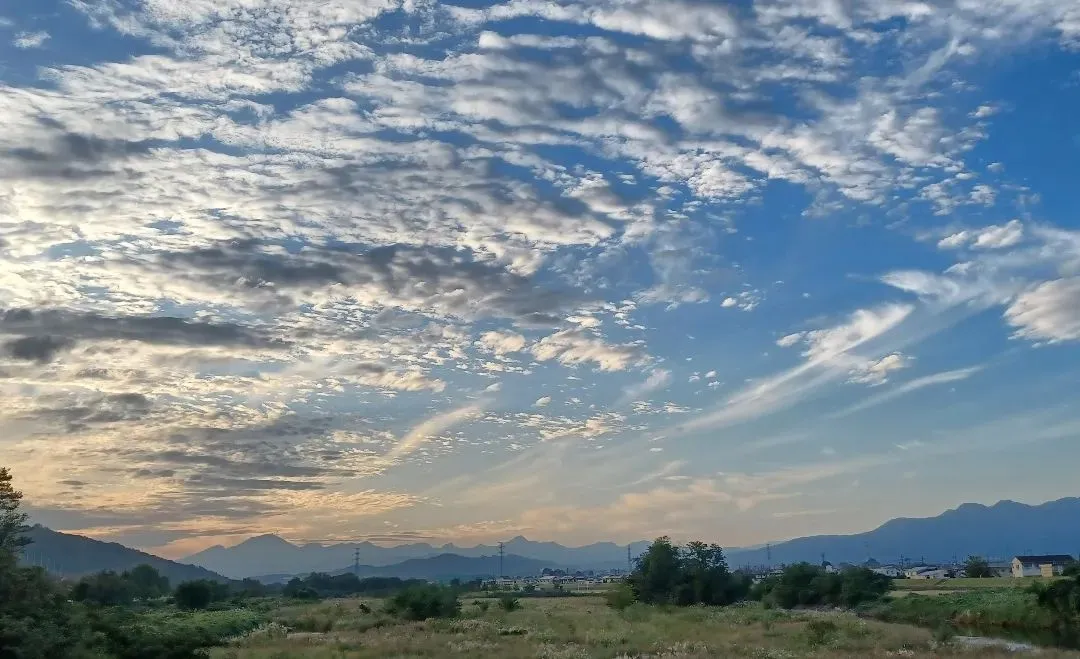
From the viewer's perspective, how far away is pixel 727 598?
11156cm

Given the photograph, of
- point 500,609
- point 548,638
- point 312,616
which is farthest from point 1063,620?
point 312,616

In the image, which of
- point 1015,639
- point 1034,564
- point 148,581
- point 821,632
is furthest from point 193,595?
point 1034,564

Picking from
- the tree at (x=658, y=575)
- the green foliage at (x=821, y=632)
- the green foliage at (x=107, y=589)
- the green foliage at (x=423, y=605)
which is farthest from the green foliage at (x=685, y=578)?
the green foliage at (x=107, y=589)

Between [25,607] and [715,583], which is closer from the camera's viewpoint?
[25,607]

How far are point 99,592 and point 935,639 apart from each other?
97.2 m

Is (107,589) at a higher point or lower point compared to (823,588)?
higher

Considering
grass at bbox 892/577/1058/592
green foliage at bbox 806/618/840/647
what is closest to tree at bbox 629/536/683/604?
grass at bbox 892/577/1058/592

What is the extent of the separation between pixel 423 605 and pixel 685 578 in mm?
45241

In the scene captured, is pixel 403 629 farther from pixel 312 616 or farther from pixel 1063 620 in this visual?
pixel 1063 620

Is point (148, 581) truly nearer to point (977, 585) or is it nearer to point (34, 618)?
point (977, 585)

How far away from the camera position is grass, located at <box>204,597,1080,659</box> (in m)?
42.1

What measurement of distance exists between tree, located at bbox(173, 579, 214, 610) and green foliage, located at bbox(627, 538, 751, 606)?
180ft

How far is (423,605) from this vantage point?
3039 inches

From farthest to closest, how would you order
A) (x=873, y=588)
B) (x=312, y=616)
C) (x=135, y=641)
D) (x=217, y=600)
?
(x=217, y=600) → (x=873, y=588) → (x=312, y=616) → (x=135, y=641)
